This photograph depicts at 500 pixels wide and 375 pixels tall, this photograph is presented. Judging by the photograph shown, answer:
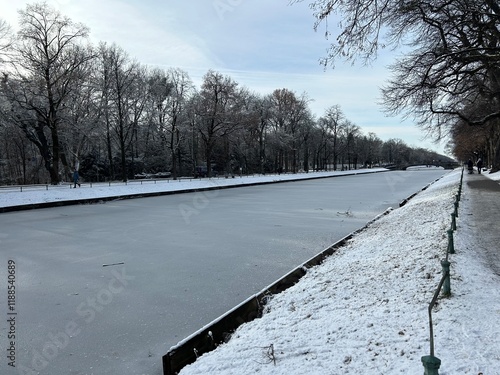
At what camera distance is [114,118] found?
1746 inches

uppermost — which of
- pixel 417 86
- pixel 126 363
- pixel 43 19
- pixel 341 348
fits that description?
pixel 43 19

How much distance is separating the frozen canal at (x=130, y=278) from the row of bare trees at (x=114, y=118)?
62.8ft

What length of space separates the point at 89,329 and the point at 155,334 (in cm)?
92

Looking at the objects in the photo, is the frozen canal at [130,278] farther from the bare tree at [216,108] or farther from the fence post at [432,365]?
the bare tree at [216,108]

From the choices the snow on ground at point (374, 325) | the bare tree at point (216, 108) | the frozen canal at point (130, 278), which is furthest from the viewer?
the bare tree at point (216, 108)

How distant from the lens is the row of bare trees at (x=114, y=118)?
28750 millimetres

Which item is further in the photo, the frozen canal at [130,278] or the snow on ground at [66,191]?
the snow on ground at [66,191]

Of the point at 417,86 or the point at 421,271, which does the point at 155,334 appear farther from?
the point at 417,86

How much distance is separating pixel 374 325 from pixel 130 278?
468 centimetres

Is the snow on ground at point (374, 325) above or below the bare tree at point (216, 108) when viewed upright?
below

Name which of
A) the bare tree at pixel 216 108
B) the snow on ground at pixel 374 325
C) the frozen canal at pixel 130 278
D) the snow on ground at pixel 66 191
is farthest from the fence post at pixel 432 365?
the bare tree at pixel 216 108

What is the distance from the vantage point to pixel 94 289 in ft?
20.4

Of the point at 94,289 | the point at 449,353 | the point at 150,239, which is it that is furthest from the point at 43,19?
the point at 449,353

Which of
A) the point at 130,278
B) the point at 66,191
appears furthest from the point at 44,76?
the point at 130,278
